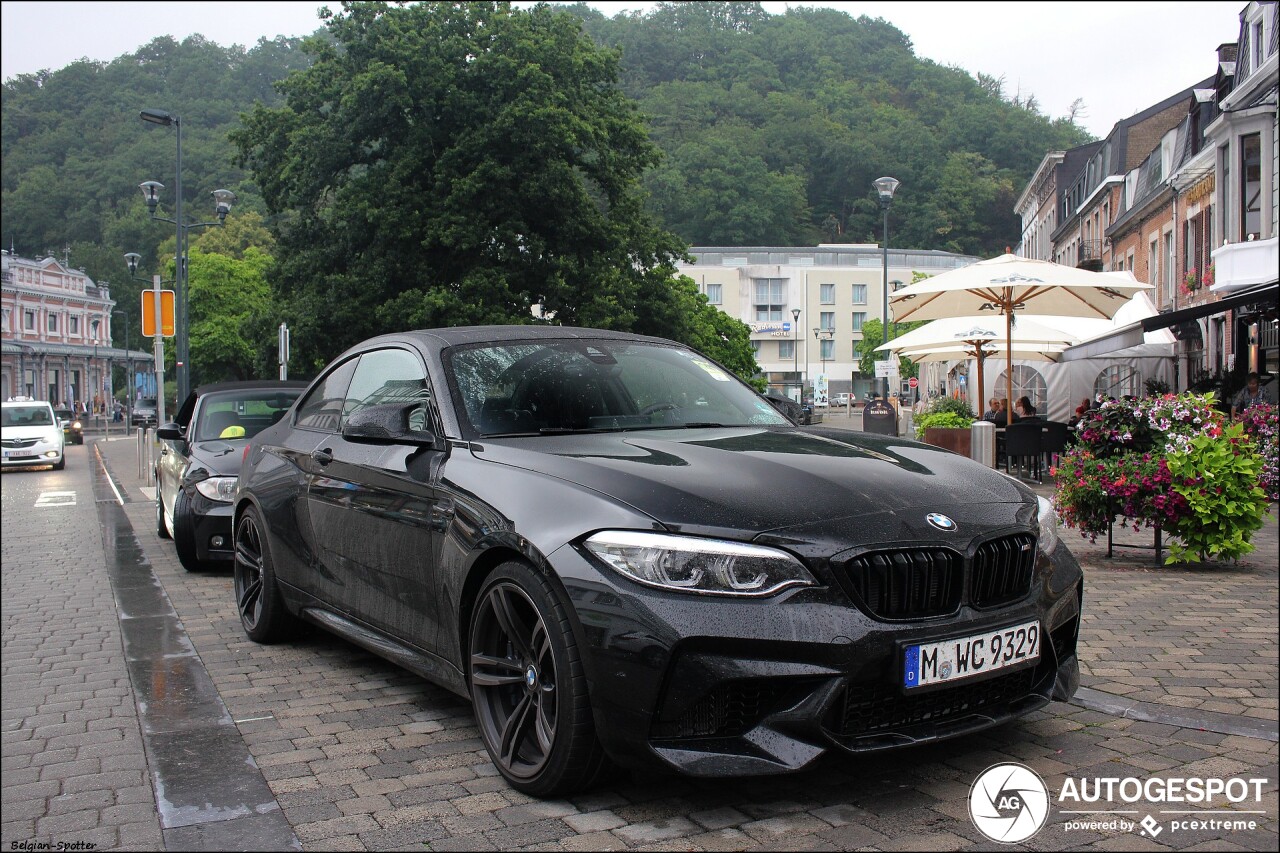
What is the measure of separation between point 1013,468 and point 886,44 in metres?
84.0

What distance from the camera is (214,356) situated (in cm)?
6556

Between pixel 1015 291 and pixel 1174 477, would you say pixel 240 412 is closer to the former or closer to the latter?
pixel 1174 477

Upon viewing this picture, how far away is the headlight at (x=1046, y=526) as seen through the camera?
393 centimetres

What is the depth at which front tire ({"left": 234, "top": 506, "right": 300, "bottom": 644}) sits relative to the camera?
234 inches

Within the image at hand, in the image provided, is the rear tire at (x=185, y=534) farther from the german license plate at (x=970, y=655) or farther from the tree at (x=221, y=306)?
the tree at (x=221, y=306)

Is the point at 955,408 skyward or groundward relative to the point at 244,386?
groundward

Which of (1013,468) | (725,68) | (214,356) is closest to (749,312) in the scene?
(725,68)

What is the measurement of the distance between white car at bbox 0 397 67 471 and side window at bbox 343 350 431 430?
25.2m

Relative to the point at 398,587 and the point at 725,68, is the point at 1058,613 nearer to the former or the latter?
the point at 398,587

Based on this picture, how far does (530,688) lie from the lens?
144 inches

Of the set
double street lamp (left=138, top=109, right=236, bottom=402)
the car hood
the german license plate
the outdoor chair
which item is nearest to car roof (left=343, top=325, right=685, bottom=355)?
the car hood

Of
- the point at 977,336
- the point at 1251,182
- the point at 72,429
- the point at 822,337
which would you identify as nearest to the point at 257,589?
the point at 977,336

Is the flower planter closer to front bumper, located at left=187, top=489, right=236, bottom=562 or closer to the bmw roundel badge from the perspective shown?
front bumper, located at left=187, top=489, right=236, bottom=562

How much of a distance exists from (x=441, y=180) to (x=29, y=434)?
38.4 ft
